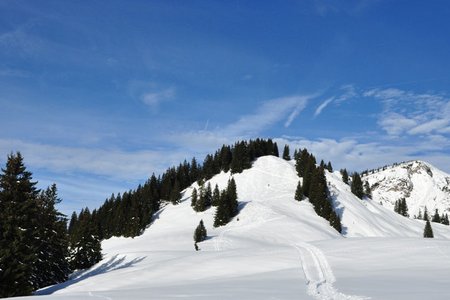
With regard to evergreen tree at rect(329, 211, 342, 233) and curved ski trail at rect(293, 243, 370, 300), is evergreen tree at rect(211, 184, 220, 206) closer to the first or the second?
evergreen tree at rect(329, 211, 342, 233)

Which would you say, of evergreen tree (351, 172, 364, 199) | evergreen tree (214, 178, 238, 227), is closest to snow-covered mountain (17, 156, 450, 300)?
evergreen tree (214, 178, 238, 227)

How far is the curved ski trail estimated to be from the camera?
15.9m

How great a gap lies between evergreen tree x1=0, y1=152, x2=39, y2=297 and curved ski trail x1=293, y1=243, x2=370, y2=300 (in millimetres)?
18579

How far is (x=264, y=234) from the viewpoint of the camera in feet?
225

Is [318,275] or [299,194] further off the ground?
[299,194]

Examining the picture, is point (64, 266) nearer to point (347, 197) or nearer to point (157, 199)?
point (157, 199)

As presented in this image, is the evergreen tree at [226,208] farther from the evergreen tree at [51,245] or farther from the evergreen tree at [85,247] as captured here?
the evergreen tree at [51,245]

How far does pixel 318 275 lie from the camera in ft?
73.3

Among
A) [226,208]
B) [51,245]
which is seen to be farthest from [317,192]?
[51,245]

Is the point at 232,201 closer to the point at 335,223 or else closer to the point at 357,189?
the point at 335,223

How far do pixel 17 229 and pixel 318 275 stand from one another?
20.7m

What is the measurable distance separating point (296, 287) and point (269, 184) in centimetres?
8749

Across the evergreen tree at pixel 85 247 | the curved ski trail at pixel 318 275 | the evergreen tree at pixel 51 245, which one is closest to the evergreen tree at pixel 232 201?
the evergreen tree at pixel 85 247

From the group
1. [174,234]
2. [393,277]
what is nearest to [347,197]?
[174,234]
